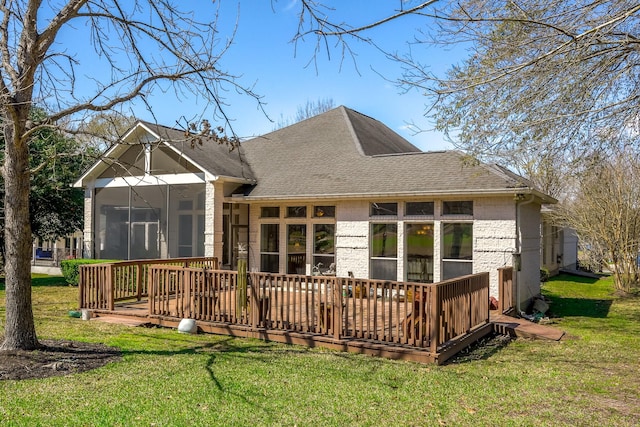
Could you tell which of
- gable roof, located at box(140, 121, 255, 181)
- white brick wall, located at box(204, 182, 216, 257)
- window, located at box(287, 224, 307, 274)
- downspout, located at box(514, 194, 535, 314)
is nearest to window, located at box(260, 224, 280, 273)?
window, located at box(287, 224, 307, 274)

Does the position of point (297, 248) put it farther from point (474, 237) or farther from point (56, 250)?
point (56, 250)

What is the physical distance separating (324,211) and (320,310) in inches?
248

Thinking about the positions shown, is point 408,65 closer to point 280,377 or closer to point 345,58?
point 345,58

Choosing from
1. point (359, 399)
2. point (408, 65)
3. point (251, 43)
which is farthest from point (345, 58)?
point (359, 399)

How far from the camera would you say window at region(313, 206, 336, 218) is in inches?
556

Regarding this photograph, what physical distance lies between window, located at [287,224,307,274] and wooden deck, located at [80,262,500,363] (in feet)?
16.0

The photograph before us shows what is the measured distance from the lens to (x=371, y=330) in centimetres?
812

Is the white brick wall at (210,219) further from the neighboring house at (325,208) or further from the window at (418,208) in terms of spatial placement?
the window at (418,208)

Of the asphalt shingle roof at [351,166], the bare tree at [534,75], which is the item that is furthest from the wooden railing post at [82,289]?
the bare tree at [534,75]

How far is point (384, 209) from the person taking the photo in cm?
1315

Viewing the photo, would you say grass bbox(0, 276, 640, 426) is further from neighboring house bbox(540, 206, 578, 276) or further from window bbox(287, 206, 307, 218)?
neighboring house bbox(540, 206, 578, 276)

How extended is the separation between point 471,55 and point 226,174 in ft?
28.1

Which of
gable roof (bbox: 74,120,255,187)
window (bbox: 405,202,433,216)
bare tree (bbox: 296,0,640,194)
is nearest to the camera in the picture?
bare tree (bbox: 296,0,640,194)

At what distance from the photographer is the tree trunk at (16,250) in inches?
283
